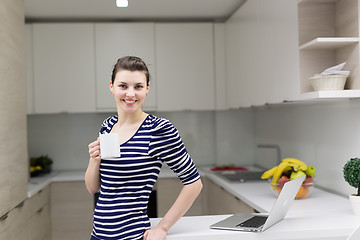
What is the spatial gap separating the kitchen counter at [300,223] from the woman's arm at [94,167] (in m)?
0.36

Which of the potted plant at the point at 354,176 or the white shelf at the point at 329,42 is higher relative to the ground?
the white shelf at the point at 329,42

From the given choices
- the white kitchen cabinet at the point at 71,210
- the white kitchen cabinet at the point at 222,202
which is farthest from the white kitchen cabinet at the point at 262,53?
the white kitchen cabinet at the point at 71,210

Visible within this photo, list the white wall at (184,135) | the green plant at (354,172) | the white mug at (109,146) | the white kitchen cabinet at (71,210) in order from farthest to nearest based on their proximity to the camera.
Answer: the white wall at (184,135) < the white kitchen cabinet at (71,210) < the green plant at (354,172) < the white mug at (109,146)

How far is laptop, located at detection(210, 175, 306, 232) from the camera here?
1.90 metres

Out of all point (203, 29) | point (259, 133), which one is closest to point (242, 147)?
point (259, 133)

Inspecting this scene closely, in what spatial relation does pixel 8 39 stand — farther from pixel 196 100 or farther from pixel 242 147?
pixel 242 147

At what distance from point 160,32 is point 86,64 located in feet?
2.57

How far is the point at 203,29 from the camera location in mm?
4551

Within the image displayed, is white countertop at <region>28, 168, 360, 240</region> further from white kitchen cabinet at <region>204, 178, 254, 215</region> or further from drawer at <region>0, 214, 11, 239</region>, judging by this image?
drawer at <region>0, 214, 11, 239</region>

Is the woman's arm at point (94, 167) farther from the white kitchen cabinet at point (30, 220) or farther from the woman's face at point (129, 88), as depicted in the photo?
the white kitchen cabinet at point (30, 220)

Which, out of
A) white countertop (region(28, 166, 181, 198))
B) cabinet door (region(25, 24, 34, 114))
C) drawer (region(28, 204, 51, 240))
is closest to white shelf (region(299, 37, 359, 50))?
white countertop (region(28, 166, 181, 198))

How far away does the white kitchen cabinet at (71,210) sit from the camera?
4.18 metres

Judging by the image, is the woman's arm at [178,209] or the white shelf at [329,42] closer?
the woman's arm at [178,209]

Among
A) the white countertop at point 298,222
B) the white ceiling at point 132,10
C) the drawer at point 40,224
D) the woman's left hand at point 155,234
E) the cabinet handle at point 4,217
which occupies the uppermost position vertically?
the white ceiling at point 132,10
